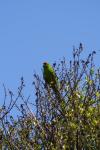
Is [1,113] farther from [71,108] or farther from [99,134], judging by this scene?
[99,134]

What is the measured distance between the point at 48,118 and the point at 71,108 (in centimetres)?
55

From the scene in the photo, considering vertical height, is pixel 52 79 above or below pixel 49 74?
below

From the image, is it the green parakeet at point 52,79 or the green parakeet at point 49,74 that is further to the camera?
the green parakeet at point 49,74

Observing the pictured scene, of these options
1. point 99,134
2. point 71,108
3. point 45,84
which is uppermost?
point 45,84

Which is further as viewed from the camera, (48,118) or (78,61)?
(78,61)

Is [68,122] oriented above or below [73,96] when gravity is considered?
below

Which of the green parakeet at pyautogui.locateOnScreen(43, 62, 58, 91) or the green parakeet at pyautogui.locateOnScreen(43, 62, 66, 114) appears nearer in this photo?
the green parakeet at pyautogui.locateOnScreen(43, 62, 66, 114)

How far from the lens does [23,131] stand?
11109 mm

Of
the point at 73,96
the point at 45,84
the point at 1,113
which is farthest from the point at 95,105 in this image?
the point at 1,113

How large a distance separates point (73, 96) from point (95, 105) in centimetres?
53

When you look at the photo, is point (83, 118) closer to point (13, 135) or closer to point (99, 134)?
point (99, 134)

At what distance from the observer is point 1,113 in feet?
36.6

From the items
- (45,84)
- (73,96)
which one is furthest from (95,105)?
(45,84)

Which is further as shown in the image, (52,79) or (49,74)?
(49,74)
